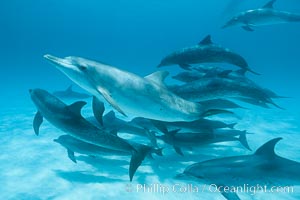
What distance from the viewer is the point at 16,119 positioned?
12.9 meters

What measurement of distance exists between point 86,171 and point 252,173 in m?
3.77

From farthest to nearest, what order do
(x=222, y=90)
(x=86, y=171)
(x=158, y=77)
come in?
1. (x=86, y=171)
2. (x=222, y=90)
3. (x=158, y=77)

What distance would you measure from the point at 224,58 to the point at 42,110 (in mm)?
4577

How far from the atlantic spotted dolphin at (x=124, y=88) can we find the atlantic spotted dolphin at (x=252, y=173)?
3.52ft

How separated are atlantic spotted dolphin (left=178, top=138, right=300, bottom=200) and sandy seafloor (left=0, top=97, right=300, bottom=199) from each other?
63 centimetres

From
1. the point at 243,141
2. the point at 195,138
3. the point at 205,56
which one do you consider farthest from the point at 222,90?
the point at 243,141

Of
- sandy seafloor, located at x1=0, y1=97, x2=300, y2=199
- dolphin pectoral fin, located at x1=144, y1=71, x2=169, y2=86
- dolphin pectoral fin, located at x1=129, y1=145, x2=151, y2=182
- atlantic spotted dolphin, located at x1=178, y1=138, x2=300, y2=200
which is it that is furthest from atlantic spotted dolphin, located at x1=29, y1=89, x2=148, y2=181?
dolphin pectoral fin, located at x1=144, y1=71, x2=169, y2=86

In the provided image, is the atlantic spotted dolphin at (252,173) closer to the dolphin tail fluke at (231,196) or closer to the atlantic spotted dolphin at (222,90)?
the dolphin tail fluke at (231,196)

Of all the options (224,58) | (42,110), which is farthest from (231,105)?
(42,110)

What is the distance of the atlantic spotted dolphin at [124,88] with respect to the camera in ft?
14.5

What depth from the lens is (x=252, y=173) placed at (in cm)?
497

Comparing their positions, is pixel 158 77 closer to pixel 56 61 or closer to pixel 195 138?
pixel 56 61

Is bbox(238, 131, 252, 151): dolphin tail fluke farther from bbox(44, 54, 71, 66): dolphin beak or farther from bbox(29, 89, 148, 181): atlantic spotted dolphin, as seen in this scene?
bbox(44, 54, 71, 66): dolphin beak

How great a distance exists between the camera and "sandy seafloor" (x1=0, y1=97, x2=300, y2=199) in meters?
5.48
